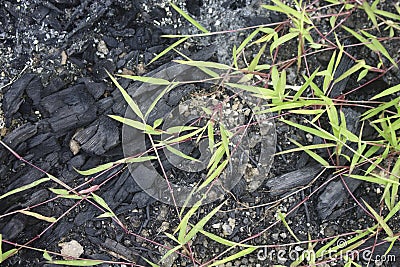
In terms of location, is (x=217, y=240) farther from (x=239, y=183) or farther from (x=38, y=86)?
(x=38, y=86)

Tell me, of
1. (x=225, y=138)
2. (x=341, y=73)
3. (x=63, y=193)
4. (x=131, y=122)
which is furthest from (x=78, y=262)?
(x=341, y=73)

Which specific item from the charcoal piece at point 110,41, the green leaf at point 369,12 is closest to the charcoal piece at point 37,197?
the charcoal piece at point 110,41

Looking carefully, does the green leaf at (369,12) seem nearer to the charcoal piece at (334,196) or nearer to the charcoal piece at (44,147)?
the charcoal piece at (334,196)

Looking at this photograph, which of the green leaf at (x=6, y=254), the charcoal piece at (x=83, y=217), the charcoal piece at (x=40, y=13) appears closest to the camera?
the green leaf at (x=6, y=254)

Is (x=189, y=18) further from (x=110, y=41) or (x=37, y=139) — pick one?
(x=37, y=139)

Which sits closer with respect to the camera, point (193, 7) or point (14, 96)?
point (14, 96)

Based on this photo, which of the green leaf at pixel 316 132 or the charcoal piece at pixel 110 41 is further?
the charcoal piece at pixel 110 41
